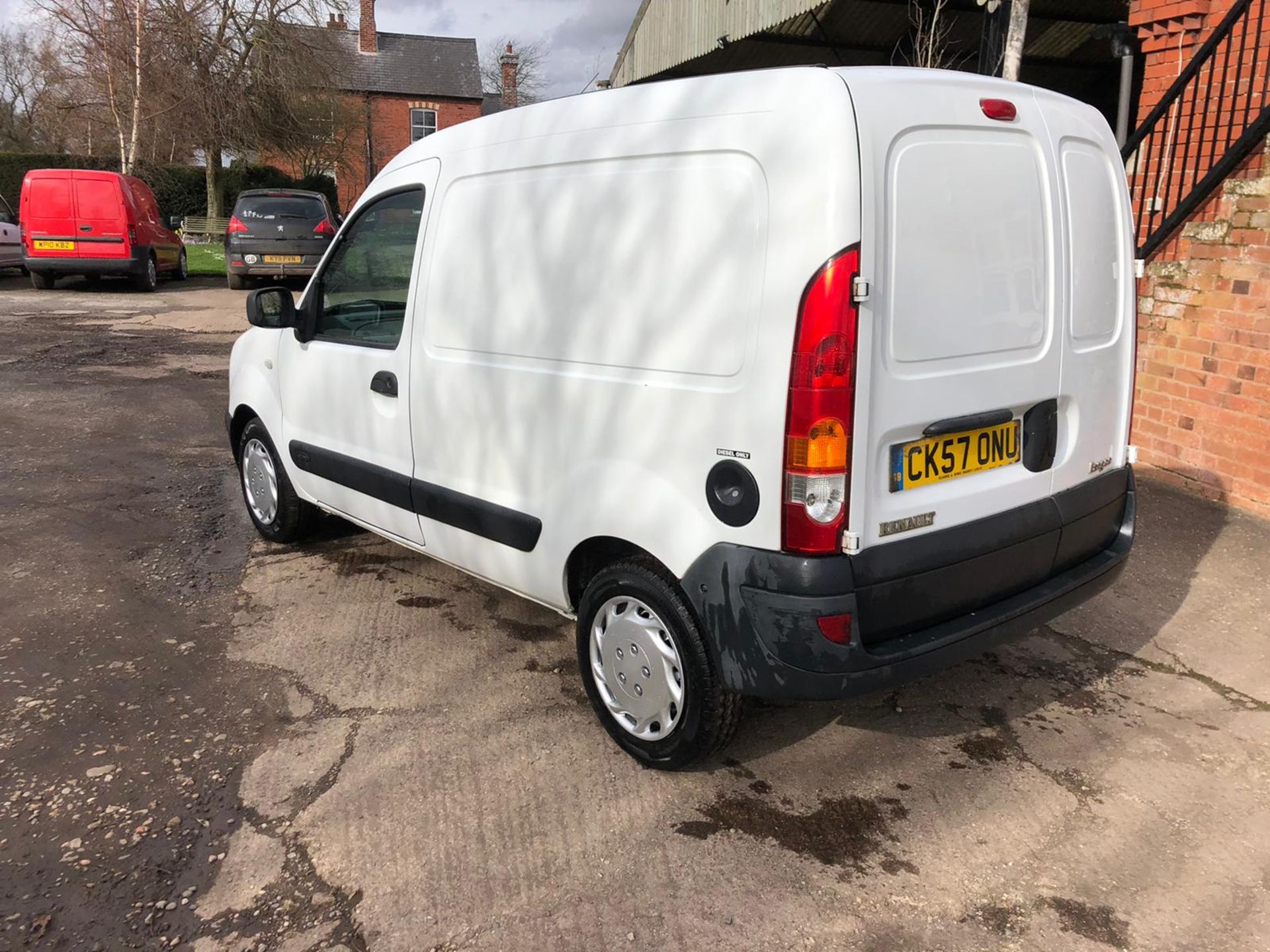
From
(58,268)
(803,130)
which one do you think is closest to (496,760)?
(803,130)

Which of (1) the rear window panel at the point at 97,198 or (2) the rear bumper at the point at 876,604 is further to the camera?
(1) the rear window panel at the point at 97,198

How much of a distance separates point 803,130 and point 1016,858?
6.81 ft

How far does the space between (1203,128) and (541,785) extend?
5668 millimetres

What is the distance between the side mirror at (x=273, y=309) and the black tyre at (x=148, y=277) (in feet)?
46.8

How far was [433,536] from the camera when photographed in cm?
391

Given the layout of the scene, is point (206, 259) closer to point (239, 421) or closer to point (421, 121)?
point (421, 121)

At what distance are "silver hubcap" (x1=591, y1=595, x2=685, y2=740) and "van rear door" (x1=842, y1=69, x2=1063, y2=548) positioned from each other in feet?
2.52

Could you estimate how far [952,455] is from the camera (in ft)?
9.21

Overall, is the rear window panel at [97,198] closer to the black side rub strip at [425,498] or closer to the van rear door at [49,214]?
the van rear door at [49,214]

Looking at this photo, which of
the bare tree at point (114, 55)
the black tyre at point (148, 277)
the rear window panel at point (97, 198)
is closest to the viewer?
the rear window panel at point (97, 198)

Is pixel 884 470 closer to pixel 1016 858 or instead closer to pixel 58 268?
pixel 1016 858

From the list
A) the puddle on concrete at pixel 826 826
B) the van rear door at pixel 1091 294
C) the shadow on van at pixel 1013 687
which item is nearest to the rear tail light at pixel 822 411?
the shadow on van at pixel 1013 687

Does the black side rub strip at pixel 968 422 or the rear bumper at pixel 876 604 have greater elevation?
the black side rub strip at pixel 968 422

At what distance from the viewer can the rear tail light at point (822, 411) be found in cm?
243
